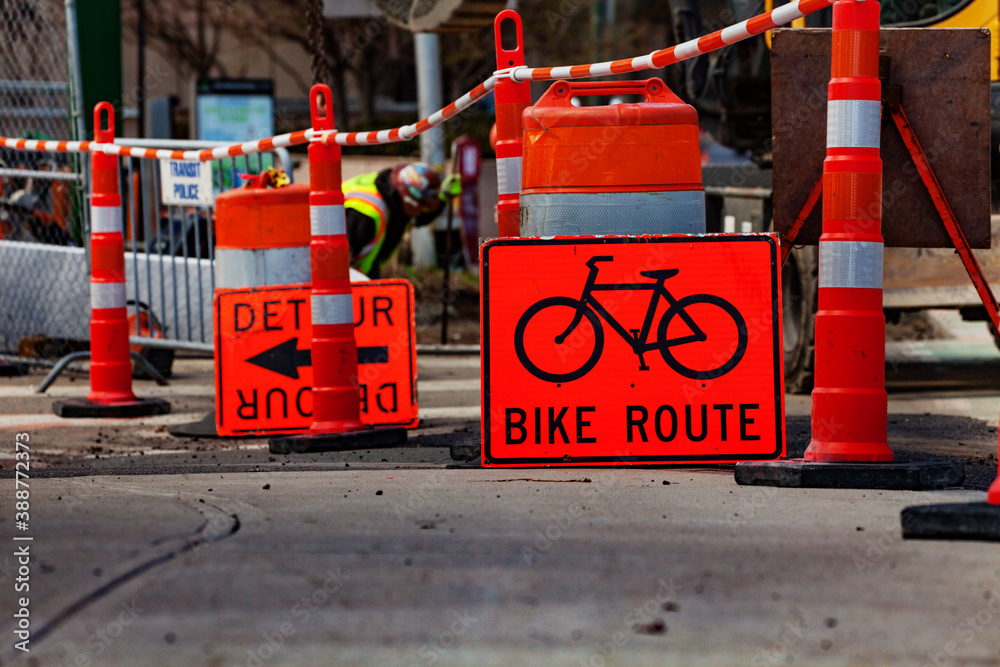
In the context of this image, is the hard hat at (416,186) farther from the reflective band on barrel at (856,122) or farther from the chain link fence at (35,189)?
the reflective band on barrel at (856,122)

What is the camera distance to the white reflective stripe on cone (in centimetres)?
774

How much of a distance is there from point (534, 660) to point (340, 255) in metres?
3.83

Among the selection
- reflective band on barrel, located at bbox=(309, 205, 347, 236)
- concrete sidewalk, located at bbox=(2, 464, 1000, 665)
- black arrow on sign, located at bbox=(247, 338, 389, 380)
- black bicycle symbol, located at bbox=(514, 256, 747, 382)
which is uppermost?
reflective band on barrel, located at bbox=(309, 205, 347, 236)

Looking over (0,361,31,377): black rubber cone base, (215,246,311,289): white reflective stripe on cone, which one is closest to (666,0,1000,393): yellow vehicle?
(215,246,311,289): white reflective stripe on cone

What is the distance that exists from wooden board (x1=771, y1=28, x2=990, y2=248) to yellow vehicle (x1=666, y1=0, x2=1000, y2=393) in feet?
6.88

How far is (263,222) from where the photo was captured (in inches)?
304

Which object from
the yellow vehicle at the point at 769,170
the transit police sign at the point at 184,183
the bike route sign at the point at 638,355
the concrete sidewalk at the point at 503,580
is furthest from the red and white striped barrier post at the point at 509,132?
the transit police sign at the point at 184,183

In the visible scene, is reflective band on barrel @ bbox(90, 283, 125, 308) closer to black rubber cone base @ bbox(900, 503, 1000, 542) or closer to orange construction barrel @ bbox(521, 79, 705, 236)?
orange construction barrel @ bbox(521, 79, 705, 236)

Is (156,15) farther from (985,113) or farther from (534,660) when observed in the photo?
(534,660)

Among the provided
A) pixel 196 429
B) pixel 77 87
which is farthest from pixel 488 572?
pixel 77 87

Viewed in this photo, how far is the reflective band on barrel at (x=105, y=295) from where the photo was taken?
8.14 metres

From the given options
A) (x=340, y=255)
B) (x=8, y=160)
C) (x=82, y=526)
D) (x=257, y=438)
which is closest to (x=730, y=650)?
(x=82, y=526)

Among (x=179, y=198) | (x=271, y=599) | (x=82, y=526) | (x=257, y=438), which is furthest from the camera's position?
(x=179, y=198)

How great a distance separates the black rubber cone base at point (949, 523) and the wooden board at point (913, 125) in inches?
61.5
